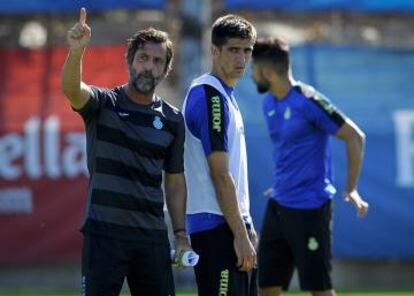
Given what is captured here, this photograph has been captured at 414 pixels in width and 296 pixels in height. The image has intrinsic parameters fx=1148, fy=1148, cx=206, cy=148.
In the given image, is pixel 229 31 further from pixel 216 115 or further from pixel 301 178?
pixel 301 178

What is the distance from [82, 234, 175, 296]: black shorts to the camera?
6.45 m

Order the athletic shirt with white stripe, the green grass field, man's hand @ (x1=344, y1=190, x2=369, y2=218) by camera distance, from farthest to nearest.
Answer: the green grass field
man's hand @ (x1=344, y1=190, x2=369, y2=218)
the athletic shirt with white stripe

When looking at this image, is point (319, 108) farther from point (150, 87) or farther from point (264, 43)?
point (150, 87)

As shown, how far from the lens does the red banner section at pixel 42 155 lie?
14.1 metres

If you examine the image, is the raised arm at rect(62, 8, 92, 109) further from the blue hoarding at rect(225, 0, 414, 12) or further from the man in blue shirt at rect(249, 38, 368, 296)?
the blue hoarding at rect(225, 0, 414, 12)

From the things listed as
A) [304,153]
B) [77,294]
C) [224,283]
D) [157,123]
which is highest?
[157,123]


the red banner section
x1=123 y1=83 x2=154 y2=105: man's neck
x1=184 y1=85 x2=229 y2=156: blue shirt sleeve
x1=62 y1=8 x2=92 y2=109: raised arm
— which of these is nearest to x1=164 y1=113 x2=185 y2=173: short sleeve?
x1=184 y1=85 x2=229 y2=156: blue shirt sleeve

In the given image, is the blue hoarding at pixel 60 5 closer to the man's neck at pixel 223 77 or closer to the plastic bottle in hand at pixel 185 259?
the man's neck at pixel 223 77

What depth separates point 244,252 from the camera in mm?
6758

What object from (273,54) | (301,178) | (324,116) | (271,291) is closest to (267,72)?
(273,54)

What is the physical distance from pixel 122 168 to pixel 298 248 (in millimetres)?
2743

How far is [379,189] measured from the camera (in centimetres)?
1412

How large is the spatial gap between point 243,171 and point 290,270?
2203 mm

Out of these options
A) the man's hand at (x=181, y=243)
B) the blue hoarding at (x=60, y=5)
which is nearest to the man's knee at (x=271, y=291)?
the man's hand at (x=181, y=243)
